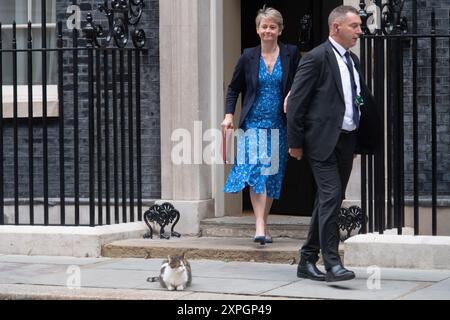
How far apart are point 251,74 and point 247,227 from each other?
1591 millimetres

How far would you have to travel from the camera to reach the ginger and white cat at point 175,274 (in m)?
8.32

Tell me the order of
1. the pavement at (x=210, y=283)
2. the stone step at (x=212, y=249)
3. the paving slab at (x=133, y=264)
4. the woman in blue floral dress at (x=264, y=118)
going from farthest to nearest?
1. the woman in blue floral dress at (x=264, y=118)
2. the stone step at (x=212, y=249)
3. the paving slab at (x=133, y=264)
4. the pavement at (x=210, y=283)

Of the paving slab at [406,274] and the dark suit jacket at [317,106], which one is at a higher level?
the dark suit jacket at [317,106]

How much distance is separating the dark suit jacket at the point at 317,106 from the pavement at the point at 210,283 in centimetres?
99

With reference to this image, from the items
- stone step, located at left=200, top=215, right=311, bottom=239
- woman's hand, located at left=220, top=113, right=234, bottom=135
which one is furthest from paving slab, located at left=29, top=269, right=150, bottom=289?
stone step, located at left=200, top=215, right=311, bottom=239

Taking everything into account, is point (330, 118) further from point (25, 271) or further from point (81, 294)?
point (25, 271)

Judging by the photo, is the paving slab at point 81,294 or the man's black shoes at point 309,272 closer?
the paving slab at point 81,294

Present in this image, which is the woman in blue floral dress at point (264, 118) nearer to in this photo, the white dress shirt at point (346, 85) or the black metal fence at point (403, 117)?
the black metal fence at point (403, 117)

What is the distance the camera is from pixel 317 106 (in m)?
8.40

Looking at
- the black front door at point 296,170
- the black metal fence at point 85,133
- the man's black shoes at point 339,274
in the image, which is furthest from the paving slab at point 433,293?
the black front door at point 296,170

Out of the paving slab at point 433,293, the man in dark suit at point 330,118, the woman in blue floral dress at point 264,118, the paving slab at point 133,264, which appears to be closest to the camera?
the paving slab at point 433,293

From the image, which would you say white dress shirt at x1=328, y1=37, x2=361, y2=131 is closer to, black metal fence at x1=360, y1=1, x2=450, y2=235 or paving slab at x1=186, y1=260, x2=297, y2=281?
black metal fence at x1=360, y1=1, x2=450, y2=235

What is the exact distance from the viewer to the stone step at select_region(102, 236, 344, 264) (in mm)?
9828
